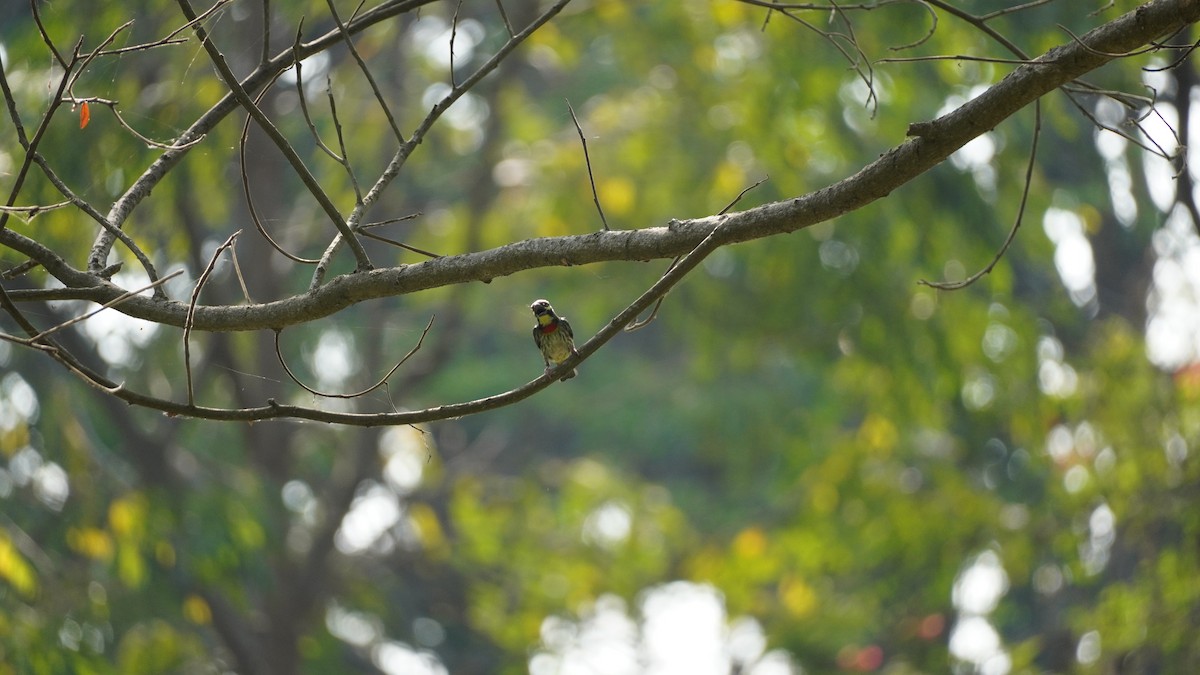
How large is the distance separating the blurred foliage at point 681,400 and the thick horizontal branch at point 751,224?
2.59m

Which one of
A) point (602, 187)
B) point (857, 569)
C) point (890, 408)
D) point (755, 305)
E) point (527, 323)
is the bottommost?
point (857, 569)

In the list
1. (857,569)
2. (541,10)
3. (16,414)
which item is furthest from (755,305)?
(16,414)

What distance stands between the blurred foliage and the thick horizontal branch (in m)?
2.59

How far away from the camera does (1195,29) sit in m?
5.43

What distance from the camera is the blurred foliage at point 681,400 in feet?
24.0

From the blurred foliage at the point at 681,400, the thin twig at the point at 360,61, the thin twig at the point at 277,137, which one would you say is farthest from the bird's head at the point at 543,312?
the blurred foliage at the point at 681,400

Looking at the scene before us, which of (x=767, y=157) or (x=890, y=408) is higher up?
(x=767, y=157)

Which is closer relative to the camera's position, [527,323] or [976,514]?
[976,514]

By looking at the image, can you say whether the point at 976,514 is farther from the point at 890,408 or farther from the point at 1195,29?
the point at 1195,29

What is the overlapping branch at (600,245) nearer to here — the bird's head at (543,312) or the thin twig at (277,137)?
the thin twig at (277,137)

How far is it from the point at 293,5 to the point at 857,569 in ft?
19.8

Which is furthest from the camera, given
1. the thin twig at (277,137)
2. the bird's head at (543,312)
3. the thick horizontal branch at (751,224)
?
the bird's head at (543,312)

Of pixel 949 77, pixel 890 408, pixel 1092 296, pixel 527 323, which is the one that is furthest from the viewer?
pixel 527 323

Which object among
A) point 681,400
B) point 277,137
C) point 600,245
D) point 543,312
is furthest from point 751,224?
→ point 681,400
